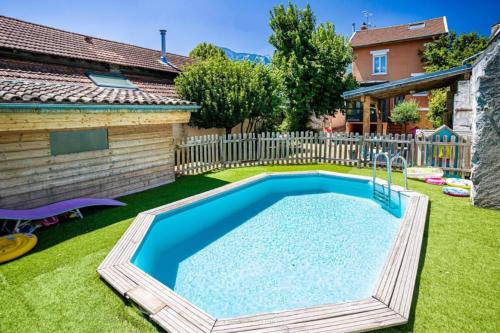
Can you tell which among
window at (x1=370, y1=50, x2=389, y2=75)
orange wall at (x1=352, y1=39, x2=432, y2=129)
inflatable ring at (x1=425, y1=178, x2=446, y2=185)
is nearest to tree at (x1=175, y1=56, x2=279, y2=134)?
inflatable ring at (x1=425, y1=178, x2=446, y2=185)

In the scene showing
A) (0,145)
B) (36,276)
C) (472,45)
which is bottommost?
(36,276)

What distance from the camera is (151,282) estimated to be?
4.04 metres

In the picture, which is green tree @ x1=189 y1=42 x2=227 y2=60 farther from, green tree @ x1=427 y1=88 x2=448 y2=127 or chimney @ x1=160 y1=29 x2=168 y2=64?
green tree @ x1=427 y1=88 x2=448 y2=127

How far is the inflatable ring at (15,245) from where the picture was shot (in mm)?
5074

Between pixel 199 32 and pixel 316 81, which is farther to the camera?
pixel 199 32

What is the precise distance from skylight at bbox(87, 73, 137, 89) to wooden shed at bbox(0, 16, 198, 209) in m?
0.05

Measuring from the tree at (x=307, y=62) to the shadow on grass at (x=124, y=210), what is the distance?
11.3 m

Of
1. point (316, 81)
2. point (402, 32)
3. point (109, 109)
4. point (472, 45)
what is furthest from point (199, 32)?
point (109, 109)

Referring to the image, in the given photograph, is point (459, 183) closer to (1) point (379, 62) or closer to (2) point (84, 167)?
(2) point (84, 167)

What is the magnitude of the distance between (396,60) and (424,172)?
19.1m

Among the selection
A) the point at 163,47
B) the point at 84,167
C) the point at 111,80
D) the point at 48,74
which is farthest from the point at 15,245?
the point at 163,47

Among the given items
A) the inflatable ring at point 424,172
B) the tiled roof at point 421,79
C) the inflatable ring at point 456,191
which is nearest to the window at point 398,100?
the tiled roof at point 421,79

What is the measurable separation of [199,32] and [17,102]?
27863mm

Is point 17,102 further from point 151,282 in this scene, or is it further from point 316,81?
point 316,81
